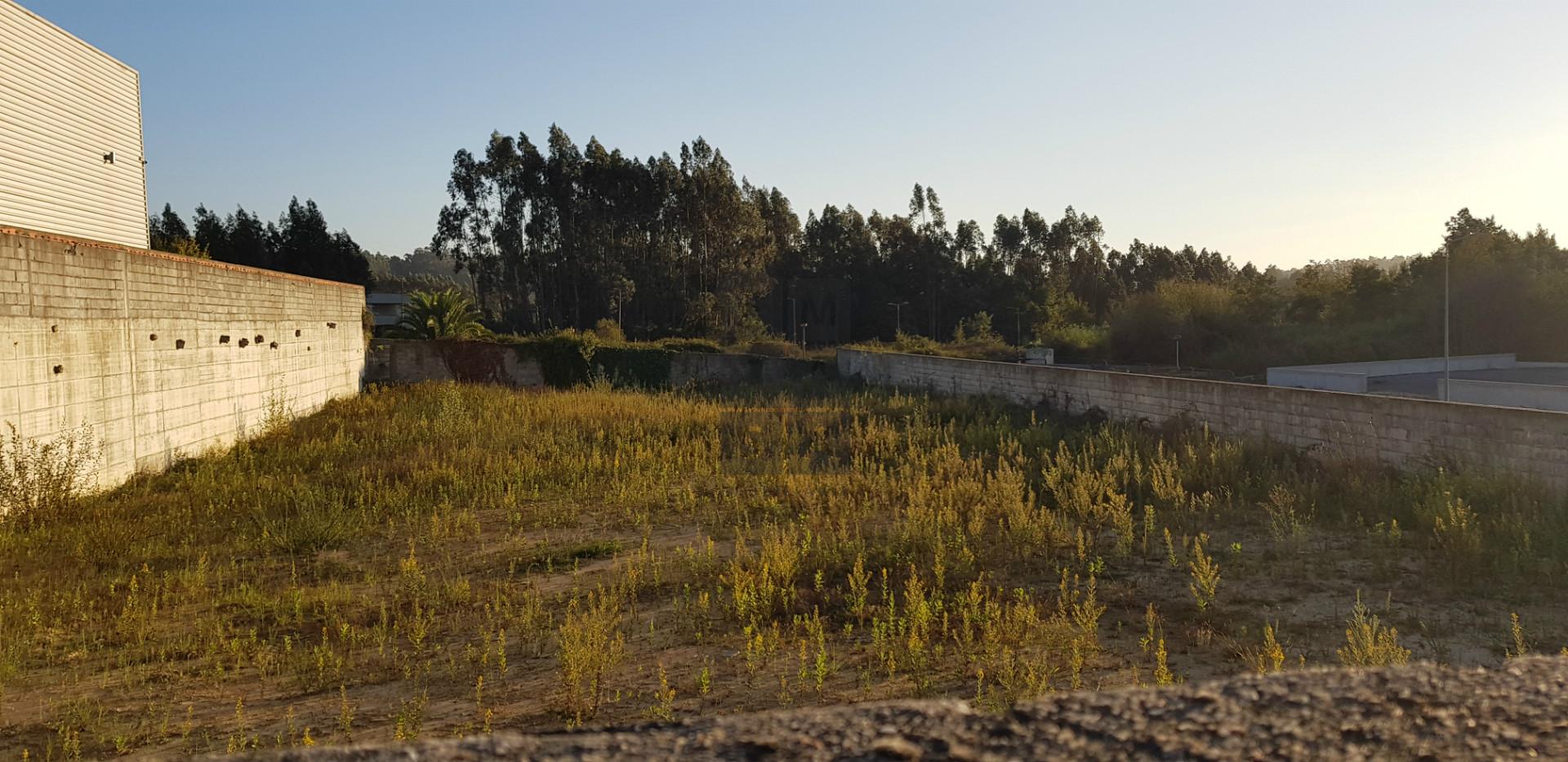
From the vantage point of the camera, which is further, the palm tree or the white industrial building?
the palm tree

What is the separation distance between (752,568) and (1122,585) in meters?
2.83

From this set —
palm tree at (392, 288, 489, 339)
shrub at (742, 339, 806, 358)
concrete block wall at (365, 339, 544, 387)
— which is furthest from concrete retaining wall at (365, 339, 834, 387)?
shrub at (742, 339, 806, 358)

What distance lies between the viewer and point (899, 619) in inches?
221

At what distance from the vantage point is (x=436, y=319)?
94.6ft

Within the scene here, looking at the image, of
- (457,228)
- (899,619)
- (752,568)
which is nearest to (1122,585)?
(899,619)

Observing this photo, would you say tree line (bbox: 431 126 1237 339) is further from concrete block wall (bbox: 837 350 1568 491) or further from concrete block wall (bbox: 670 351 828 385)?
concrete block wall (bbox: 837 350 1568 491)

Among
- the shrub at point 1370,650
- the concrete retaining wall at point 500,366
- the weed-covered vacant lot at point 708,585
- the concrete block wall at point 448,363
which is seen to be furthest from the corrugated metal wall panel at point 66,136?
the shrub at point 1370,650

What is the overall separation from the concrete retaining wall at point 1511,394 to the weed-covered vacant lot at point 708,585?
12077 millimetres

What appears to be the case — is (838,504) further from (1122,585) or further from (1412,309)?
(1412,309)

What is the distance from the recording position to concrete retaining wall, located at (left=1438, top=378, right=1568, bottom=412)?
18.5 meters

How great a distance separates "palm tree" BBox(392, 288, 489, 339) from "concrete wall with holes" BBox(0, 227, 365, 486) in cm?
1103

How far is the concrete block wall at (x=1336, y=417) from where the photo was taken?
8.84m

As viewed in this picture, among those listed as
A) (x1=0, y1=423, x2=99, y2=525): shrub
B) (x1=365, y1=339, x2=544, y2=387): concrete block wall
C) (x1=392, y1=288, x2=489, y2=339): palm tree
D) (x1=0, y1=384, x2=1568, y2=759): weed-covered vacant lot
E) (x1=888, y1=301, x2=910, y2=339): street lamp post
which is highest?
(x1=888, y1=301, x2=910, y2=339): street lamp post

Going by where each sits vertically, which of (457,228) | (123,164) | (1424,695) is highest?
(457,228)
